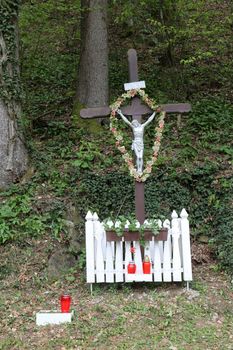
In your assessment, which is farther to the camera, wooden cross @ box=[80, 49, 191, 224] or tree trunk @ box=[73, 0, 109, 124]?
tree trunk @ box=[73, 0, 109, 124]

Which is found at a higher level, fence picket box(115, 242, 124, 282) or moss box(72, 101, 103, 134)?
moss box(72, 101, 103, 134)

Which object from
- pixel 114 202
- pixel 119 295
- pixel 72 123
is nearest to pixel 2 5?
pixel 72 123

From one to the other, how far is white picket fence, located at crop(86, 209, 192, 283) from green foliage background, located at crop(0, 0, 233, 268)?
0.79 metres

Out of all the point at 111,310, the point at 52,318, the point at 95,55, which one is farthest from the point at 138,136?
the point at 95,55

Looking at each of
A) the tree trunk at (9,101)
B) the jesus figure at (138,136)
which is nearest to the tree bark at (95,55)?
the tree trunk at (9,101)

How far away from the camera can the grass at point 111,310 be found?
4.40 meters

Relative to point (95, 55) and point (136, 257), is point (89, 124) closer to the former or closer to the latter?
point (95, 55)

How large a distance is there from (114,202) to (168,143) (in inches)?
76.0

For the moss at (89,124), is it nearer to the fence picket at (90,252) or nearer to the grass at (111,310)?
the grass at (111,310)

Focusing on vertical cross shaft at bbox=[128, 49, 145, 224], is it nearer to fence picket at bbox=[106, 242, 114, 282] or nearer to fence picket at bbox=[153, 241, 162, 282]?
fence picket at bbox=[153, 241, 162, 282]

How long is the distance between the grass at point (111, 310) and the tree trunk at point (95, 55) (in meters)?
3.63

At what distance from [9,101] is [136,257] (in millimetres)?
3268

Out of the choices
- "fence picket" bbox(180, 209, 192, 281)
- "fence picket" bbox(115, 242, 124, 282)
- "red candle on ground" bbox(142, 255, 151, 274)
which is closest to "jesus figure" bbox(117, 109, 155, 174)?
"fence picket" bbox(180, 209, 192, 281)

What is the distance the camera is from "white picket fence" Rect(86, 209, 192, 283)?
5.51m
